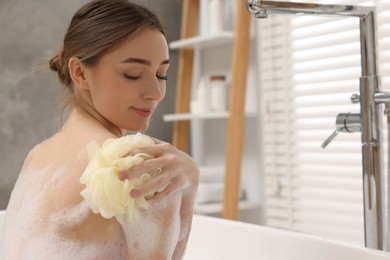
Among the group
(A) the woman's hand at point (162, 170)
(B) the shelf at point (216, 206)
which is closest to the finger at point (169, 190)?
(A) the woman's hand at point (162, 170)

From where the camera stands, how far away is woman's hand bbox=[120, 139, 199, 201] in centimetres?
86

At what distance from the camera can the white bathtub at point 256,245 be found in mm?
1367

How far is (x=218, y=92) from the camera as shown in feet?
8.45

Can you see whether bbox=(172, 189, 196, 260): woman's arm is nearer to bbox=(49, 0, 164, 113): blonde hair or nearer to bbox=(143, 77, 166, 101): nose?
bbox=(143, 77, 166, 101): nose

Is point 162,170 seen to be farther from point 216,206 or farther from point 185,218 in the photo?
point 216,206

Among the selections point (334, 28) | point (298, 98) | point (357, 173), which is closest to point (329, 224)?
point (357, 173)

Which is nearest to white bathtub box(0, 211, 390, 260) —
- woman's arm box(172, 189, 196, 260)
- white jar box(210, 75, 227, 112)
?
woman's arm box(172, 189, 196, 260)

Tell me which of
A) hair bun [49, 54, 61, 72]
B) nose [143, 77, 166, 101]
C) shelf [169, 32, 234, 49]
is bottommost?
nose [143, 77, 166, 101]

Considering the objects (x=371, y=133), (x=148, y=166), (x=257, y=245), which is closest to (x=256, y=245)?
(x=257, y=245)

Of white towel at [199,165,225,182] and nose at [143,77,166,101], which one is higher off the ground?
nose at [143,77,166,101]

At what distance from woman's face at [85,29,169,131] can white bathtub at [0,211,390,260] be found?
60 cm

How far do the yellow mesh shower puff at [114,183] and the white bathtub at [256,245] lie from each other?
604 mm

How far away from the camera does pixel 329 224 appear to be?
2154mm

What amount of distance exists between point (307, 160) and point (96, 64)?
1417 mm
